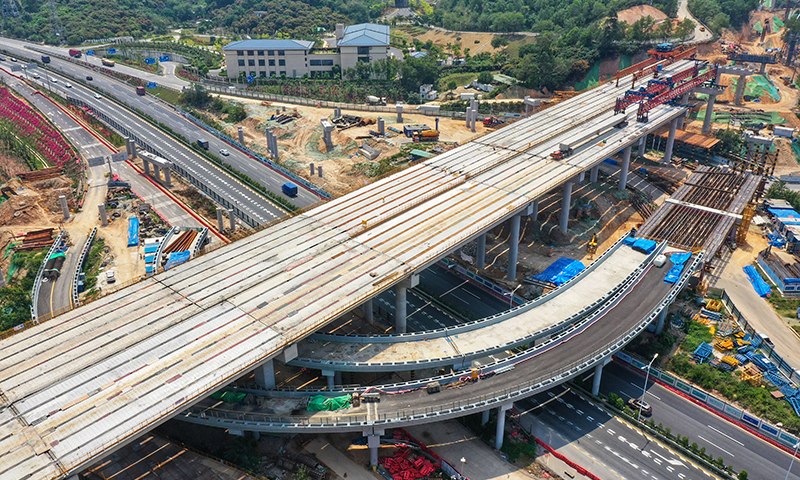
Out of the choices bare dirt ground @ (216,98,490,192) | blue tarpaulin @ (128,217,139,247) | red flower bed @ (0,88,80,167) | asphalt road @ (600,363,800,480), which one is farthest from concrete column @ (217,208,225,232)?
asphalt road @ (600,363,800,480)

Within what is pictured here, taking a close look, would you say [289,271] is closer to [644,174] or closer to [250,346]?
[250,346]

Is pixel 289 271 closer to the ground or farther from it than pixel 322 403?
farther from it

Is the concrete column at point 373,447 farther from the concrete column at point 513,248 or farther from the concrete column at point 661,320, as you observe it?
the concrete column at point 661,320

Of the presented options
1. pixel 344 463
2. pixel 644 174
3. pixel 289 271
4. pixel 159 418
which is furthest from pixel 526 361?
pixel 644 174

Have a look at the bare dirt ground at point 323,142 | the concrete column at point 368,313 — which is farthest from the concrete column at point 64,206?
the concrete column at point 368,313

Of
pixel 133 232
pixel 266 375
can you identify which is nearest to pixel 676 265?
pixel 266 375

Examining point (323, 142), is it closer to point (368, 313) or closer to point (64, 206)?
point (64, 206)

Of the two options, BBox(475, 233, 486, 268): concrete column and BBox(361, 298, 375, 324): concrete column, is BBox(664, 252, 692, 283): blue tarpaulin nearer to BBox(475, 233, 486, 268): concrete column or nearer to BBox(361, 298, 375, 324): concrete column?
BBox(475, 233, 486, 268): concrete column
